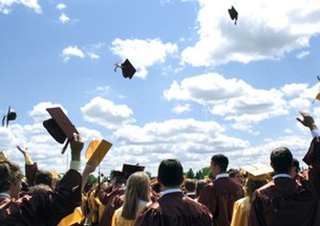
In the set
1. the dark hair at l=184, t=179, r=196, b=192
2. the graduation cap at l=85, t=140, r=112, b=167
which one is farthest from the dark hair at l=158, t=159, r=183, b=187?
the dark hair at l=184, t=179, r=196, b=192

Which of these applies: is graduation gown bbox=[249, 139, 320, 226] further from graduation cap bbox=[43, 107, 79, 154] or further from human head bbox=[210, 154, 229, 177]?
human head bbox=[210, 154, 229, 177]

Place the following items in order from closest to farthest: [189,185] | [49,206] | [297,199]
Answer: [49,206]
[297,199]
[189,185]

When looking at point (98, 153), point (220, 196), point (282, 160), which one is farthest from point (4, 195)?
point (220, 196)

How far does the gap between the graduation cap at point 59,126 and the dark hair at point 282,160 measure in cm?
216

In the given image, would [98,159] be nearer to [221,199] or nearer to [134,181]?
[134,181]

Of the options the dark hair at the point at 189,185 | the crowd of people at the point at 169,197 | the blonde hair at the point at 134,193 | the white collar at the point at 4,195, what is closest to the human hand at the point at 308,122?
the crowd of people at the point at 169,197

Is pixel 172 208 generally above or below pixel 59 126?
below

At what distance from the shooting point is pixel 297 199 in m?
4.81

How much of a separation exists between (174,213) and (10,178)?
1.51 m

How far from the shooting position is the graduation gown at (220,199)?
24.6 ft

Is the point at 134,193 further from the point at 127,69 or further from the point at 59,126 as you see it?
the point at 127,69

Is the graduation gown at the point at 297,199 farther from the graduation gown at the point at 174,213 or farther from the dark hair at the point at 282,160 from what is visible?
the graduation gown at the point at 174,213

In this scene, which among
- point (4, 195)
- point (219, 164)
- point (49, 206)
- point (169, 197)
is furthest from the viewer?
point (219, 164)

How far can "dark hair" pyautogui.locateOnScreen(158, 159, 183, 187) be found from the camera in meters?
4.52
